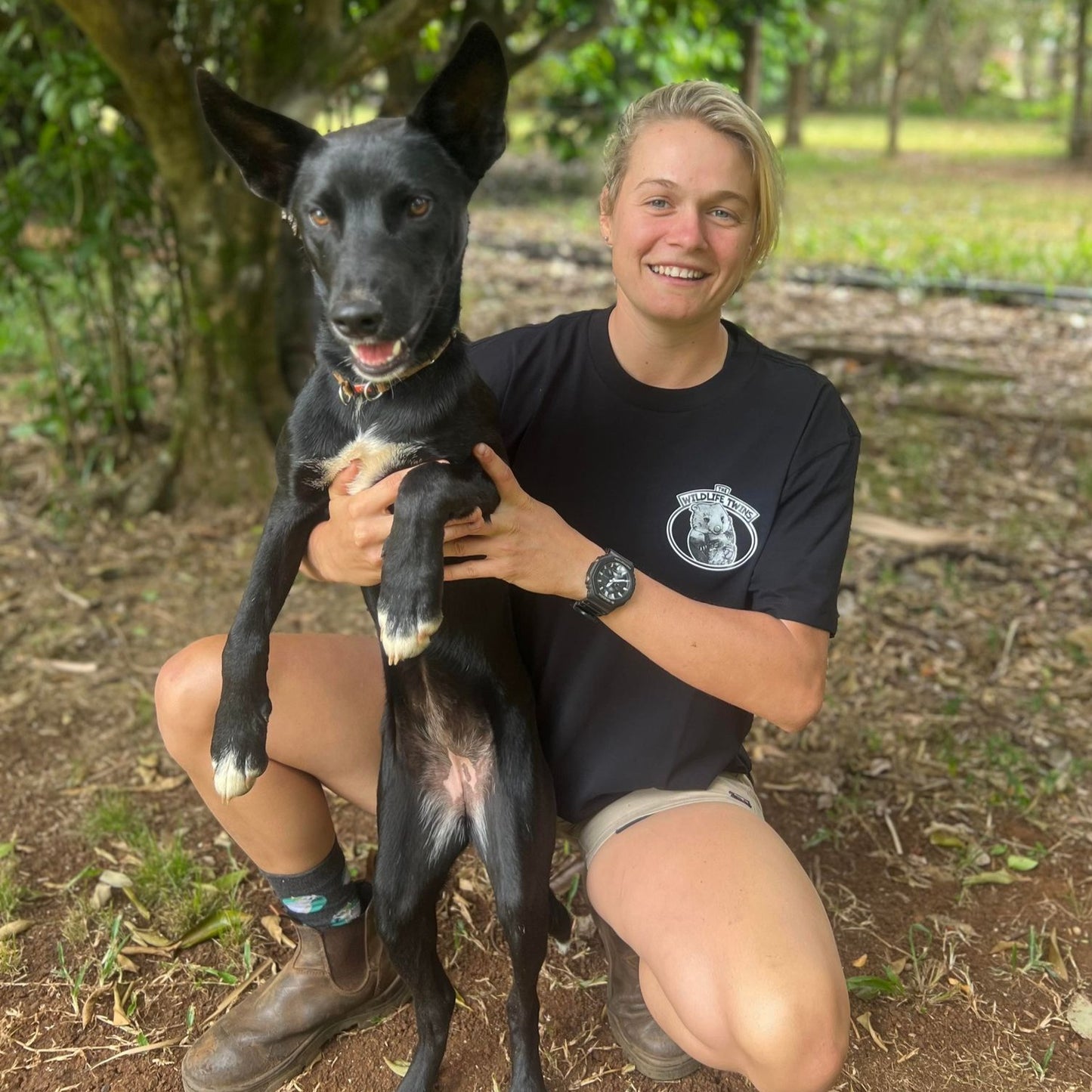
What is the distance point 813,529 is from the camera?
2.13 meters

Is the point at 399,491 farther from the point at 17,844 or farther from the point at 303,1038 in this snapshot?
the point at 17,844

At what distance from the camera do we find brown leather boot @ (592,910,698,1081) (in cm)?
221

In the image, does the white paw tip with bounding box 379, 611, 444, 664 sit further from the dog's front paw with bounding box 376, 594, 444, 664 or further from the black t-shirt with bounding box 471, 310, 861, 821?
the black t-shirt with bounding box 471, 310, 861, 821

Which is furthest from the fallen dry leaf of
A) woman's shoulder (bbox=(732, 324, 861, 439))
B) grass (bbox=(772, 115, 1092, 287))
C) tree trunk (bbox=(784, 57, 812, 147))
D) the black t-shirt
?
tree trunk (bbox=(784, 57, 812, 147))

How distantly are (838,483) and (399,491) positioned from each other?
888 millimetres

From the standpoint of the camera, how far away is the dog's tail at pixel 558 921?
7.47ft

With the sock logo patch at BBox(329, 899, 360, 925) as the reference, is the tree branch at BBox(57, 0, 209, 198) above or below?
above

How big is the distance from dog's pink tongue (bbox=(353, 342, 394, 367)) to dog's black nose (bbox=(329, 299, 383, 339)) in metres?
0.07

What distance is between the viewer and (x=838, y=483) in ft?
7.12

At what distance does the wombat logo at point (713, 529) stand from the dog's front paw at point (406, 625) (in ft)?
1.98

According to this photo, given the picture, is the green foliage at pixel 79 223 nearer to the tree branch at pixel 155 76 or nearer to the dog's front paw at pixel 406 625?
the tree branch at pixel 155 76

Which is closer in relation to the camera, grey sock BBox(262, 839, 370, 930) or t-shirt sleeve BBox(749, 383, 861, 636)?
t-shirt sleeve BBox(749, 383, 861, 636)

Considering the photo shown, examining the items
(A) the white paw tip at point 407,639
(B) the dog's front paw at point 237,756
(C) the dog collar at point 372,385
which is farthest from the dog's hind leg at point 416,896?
(C) the dog collar at point 372,385

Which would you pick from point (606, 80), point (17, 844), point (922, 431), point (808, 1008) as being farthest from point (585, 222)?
point (808, 1008)
